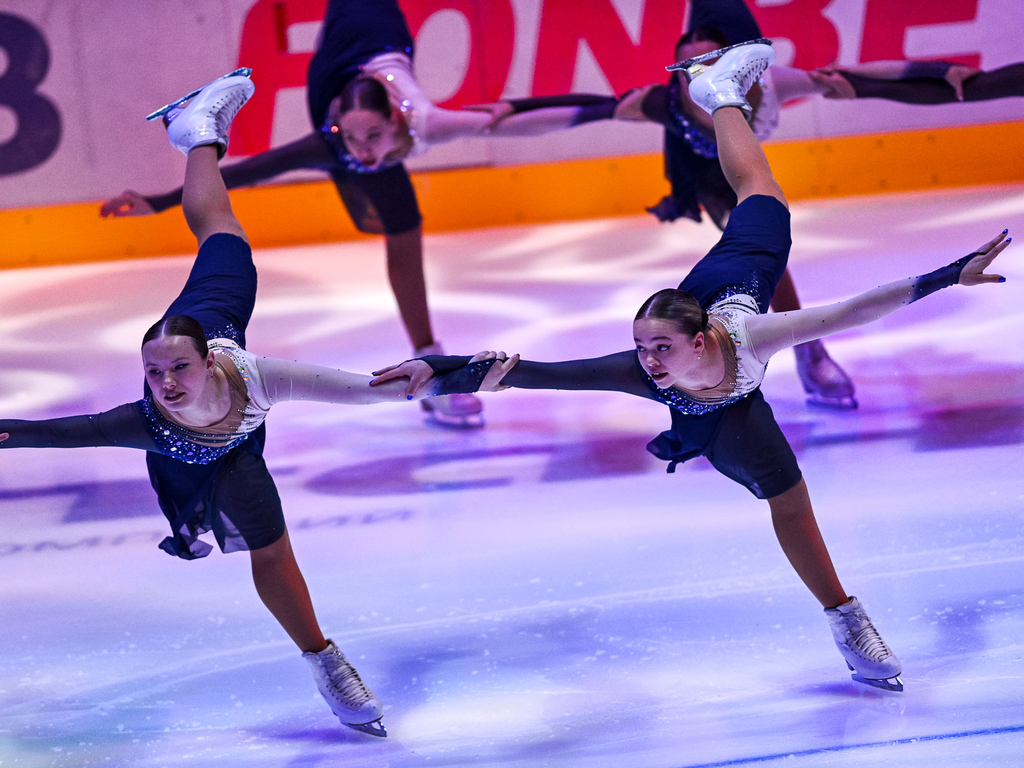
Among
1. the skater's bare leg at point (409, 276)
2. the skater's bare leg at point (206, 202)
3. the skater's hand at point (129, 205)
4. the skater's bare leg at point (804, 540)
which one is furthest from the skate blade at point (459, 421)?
the skater's bare leg at point (804, 540)

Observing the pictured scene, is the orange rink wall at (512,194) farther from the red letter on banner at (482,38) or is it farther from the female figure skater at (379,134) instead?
the female figure skater at (379,134)

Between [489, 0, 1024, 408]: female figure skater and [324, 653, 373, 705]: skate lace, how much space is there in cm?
232

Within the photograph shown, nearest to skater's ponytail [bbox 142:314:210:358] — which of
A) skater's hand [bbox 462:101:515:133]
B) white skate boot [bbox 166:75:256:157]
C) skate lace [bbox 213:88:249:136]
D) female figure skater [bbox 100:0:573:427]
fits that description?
white skate boot [bbox 166:75:256:157]

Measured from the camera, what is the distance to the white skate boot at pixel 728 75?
355 cm

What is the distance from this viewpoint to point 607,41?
7.36 meters

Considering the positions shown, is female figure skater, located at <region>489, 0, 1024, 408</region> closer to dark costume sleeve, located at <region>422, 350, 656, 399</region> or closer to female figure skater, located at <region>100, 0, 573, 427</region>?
female figure skater, located at <region>100, 0, 573, 427</region>

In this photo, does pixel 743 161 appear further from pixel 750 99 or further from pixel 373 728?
pixel 373 728

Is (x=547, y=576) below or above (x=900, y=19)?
below

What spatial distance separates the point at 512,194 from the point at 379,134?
3236mm

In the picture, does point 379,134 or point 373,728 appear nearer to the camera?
point 373,728

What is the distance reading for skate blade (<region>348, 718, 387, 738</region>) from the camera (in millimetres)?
2887

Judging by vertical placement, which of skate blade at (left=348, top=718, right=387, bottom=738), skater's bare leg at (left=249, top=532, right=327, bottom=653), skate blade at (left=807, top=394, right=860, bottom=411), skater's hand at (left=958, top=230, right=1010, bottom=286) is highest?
skater's hand at (left=958, top=230, right=1010, bottom=286)

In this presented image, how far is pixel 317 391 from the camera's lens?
112 inches

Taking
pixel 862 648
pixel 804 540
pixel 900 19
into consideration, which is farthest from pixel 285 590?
pixel 900 19
